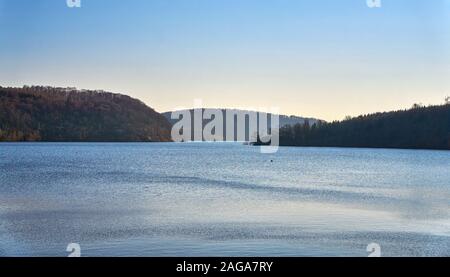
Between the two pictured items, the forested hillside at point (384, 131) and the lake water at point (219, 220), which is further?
the forested hillside at point (384, 131)

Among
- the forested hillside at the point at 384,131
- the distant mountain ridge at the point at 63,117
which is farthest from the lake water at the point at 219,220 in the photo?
the forested hillside at the point at 384,131

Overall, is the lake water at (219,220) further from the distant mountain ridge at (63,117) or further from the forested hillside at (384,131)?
the forested hillside at (384,131)

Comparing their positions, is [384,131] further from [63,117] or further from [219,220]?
[219,220]

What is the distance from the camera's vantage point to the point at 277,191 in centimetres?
3234

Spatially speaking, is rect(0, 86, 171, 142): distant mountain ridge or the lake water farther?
rect(0, 86, 171, 142): distant mountain ridge

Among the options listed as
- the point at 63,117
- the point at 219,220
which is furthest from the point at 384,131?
the point at 219,220

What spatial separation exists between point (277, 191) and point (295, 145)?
336 feet

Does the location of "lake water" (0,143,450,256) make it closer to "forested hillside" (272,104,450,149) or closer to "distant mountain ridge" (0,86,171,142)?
"distant mountain ridge" (0,86,171,142)

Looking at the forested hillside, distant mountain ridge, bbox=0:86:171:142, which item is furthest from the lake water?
the forested hillside

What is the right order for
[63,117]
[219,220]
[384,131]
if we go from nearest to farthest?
[219,220], [63,117], [384,131]

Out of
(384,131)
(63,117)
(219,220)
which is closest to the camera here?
(219,220)

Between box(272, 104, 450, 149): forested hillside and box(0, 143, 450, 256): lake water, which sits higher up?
box(272, 104, 450, 149): forested hillside
